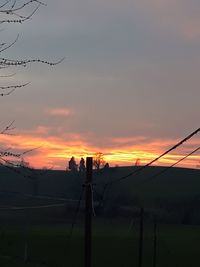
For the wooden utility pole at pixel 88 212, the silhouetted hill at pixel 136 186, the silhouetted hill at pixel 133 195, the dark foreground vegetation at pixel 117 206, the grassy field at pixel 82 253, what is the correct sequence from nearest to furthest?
the wooden utility pole at pixel 88 212 → the grassy field at pixel 82 253 → the dark foreground vegetation at pixel 117 206 → the silhouetted hill at pixel 133 195 → the silhouetted hill at pixel 136 186

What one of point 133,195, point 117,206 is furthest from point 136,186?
point 117,206

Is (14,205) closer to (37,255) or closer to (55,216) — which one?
(55,216)

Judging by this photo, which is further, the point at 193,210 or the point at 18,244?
the point at 193,210

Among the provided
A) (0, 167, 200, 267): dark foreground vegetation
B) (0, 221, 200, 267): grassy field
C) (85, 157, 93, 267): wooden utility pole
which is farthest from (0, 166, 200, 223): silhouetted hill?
(85, 157, 93, 267): wooden utility pole

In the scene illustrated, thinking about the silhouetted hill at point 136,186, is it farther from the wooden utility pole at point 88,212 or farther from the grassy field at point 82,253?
the wooden utility pole at point 88,212

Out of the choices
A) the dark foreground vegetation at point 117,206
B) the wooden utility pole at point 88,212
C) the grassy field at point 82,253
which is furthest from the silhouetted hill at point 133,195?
the wooden utility pole at point 88,212

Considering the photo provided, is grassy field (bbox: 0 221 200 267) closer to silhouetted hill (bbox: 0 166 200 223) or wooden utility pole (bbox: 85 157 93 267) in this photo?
wooden utility pole (bbox: 85 157 93 267)

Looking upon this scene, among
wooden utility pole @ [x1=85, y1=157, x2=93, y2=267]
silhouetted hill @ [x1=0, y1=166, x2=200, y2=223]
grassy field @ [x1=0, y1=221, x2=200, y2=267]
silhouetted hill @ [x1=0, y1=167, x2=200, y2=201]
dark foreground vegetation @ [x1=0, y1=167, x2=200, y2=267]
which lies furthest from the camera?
silhouetted hill @ [x1=0, y1=167, x2=200, y2=201]

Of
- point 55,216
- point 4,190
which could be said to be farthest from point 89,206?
point 55,216

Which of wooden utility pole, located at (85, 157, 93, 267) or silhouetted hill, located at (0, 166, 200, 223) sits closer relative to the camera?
wooden utility pole, located at (85, 157, 93, 267)

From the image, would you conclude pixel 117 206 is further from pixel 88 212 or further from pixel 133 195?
pixel 88 212

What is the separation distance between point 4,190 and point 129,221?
17.0 metres

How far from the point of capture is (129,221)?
84.1 m

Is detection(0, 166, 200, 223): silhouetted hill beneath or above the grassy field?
above
